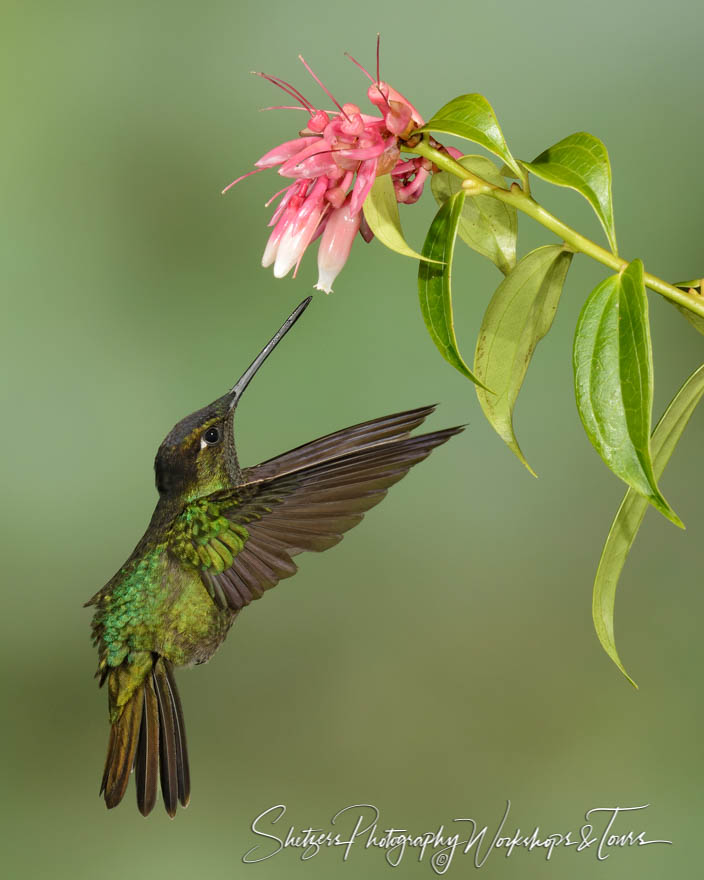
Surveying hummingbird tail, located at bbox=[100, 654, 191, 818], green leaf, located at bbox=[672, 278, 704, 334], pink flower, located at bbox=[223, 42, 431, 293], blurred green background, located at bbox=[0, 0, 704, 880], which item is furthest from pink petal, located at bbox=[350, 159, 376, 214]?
blurred green background, located at bbox=[0, 0, 704, 880]

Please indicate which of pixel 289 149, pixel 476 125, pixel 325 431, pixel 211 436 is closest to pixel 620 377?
pixel 476 125

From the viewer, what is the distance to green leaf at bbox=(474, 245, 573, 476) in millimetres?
813

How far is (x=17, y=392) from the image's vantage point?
A: 86.5 inches

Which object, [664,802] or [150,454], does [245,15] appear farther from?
[664,802]

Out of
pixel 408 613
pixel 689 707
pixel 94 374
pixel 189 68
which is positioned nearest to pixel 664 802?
pixel 689 707

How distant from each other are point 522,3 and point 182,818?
196cm

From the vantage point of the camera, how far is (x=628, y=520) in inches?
31.5

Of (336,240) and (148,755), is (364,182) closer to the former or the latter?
(336,240)

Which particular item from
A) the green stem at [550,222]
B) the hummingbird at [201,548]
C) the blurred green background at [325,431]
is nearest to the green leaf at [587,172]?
the green stem at [550,222]

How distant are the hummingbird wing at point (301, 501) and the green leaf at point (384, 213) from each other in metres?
0.14

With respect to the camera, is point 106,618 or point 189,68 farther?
point 189,68

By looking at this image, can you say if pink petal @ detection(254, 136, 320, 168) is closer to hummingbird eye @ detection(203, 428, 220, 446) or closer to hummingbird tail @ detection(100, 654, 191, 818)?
hummingbird eye @ detection(203, 428, 220, 446)

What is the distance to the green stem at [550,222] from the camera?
70 centimetres

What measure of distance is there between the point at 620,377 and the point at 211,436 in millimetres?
535
